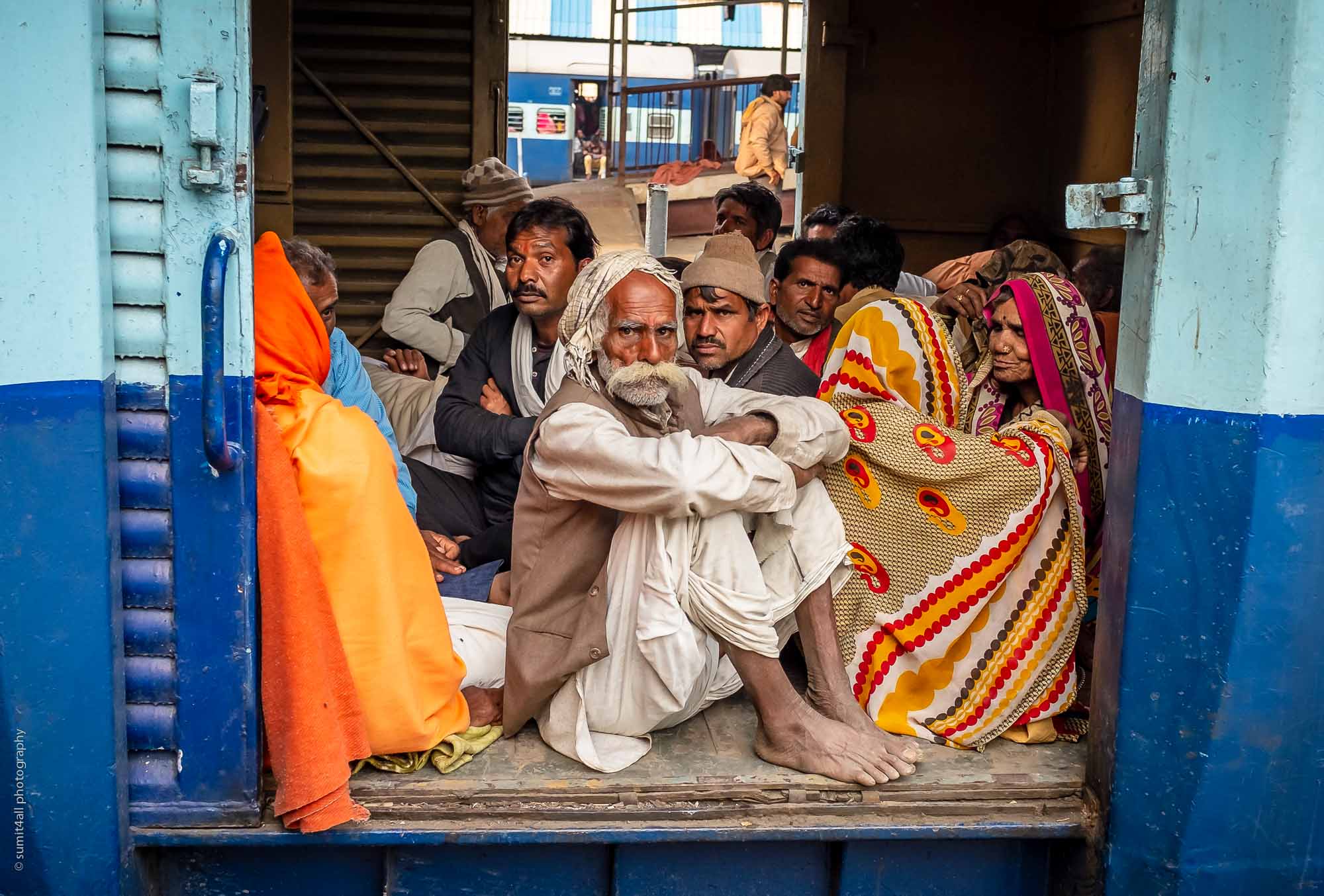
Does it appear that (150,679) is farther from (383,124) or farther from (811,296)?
(383,124)

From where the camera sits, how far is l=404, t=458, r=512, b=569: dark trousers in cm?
450

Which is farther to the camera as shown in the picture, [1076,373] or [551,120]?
[551,120]

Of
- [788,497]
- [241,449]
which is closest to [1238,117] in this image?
[788,497]

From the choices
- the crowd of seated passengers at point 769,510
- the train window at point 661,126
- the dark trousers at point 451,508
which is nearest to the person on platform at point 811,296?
the crowd of seated passengers at point 769,510

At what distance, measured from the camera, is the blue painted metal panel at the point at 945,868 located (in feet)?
10.4

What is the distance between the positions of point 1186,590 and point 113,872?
7.93 feet

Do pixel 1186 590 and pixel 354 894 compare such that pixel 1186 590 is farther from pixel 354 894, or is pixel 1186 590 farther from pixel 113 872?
pixel 113 872

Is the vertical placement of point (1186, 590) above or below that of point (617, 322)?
below

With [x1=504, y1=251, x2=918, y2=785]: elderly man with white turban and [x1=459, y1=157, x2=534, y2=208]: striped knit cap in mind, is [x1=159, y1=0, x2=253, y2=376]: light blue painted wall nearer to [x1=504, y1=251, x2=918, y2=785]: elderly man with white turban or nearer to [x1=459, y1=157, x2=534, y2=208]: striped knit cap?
[x1=504, y1=251, x2=918, y2=785]: elderly man with white turban

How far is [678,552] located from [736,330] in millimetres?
1163

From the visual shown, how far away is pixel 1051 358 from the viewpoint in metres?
3.74

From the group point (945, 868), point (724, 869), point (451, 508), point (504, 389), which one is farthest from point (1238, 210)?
point (451, 508)

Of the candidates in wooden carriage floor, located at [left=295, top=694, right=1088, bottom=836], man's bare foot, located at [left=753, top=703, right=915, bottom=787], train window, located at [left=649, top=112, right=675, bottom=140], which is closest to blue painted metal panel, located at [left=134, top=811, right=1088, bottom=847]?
wooden carriage floor, located at [left=295, top=694, right=1088, bottom=836]

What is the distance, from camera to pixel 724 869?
318 cm
